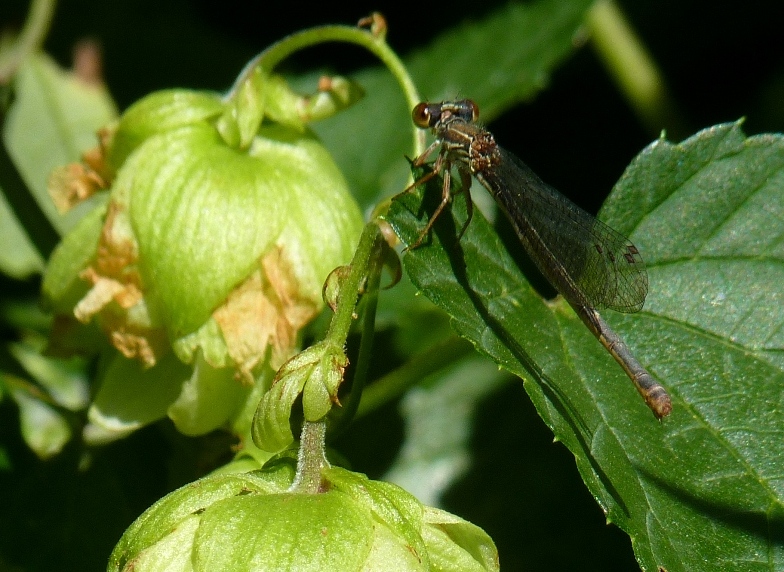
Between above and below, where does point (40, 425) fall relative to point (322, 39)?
below

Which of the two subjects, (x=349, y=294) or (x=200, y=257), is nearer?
(x=349, y=294)

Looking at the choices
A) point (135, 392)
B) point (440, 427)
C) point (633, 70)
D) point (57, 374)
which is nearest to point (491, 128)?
point (633, 70)

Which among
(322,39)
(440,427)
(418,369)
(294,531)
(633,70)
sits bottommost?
(440,427)

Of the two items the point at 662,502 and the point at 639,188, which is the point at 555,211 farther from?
the point at 662,502

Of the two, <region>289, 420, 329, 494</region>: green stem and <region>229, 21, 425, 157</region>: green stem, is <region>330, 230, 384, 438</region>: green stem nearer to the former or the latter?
<region>289, 420, 329, 494</region>: green stem

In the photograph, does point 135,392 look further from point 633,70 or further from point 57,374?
point 633,70
